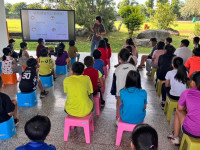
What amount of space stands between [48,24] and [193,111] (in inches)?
240

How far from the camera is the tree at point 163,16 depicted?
44.0ft

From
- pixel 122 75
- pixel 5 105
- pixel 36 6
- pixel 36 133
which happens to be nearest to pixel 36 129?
pixel 36 133

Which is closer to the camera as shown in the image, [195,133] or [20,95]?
[195,133]

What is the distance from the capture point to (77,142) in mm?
2750

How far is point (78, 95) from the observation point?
2564 millimetres

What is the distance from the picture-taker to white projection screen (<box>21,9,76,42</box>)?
7004 mm

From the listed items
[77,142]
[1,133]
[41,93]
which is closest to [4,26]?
[41,93]

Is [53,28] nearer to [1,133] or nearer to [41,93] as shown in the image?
[41,93]

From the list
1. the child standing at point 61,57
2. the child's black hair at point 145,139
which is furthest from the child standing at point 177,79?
the child standing at point 61,57

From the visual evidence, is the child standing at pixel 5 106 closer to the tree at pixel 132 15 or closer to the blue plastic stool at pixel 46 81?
the blue plastic stool at pixel 46 81

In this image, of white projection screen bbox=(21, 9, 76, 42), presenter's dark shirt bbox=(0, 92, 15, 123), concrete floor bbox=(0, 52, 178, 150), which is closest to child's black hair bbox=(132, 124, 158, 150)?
concrete floor bbox=(0, 52, 178, 150)

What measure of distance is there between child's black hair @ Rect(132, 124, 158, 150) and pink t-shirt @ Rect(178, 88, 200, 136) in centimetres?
102

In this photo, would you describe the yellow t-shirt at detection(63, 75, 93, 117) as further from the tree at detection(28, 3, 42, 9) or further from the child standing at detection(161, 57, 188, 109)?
the tree at detection(28, 3, 42, 9)

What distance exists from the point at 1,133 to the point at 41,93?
1520 mm
